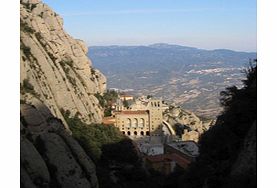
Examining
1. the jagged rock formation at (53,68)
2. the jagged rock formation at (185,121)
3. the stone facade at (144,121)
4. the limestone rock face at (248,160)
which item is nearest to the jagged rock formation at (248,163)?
the limestone rock face at (248,160)

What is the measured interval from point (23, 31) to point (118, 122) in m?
27.0

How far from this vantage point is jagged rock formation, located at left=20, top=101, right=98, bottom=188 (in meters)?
19.2

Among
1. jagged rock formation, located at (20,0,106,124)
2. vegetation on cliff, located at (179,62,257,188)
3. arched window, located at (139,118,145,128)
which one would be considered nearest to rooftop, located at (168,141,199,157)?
jagged rock formation, located at (20,0,106,124)

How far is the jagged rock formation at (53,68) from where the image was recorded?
29.5 metres

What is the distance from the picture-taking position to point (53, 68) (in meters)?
34.0

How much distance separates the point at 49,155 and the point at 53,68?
13.3 meters

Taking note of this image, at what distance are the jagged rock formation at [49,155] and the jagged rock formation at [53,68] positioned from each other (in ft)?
6.68

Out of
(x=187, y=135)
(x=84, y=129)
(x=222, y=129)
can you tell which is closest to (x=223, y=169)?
(x=222, y=129)

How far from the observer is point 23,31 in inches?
1303

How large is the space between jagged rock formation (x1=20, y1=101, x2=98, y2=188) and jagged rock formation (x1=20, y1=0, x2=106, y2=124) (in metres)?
2.04

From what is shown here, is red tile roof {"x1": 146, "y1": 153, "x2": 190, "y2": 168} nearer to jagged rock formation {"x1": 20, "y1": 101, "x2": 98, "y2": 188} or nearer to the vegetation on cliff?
jagged rock formation {"x1": 20, "y1": 101, "x2": 98, "y2": 188}
